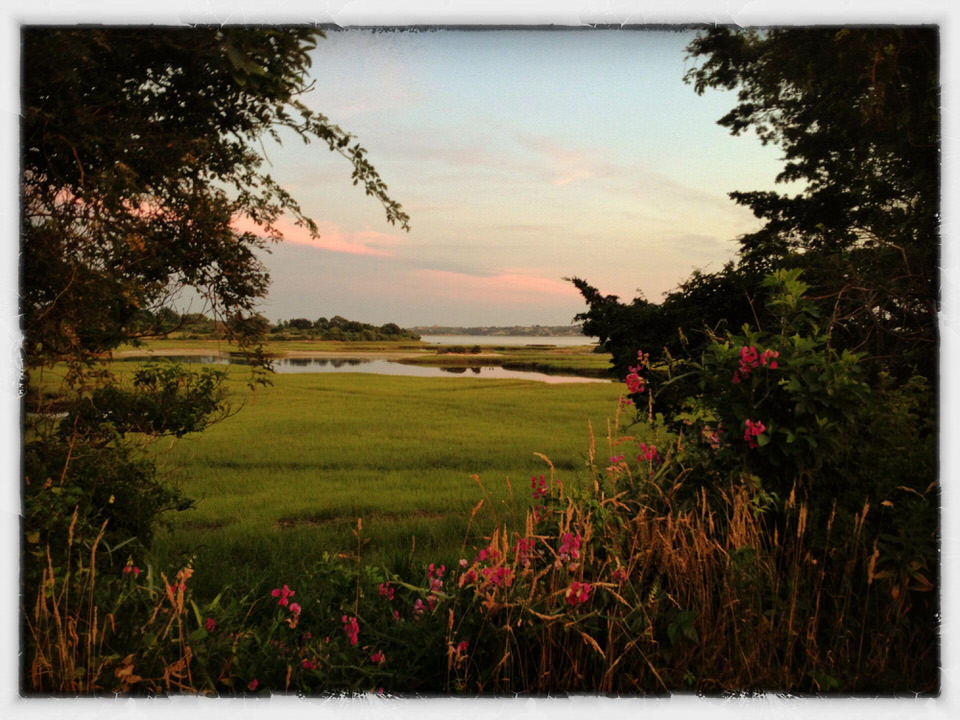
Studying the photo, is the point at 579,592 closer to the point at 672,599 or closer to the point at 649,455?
the point at 672,599

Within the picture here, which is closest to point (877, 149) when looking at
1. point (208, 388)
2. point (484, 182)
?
point (484, 182)

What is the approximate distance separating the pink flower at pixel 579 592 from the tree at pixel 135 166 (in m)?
1.84

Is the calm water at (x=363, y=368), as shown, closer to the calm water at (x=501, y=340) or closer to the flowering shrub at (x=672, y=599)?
the calm water at (x=501, y=340)

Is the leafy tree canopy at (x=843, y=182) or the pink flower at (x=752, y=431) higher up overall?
the leafy tree canopy at (x=843, y=182)

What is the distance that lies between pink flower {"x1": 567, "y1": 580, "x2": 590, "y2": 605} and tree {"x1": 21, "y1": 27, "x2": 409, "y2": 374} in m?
1.84

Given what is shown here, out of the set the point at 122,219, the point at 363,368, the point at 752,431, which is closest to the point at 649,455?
the point at 752,431

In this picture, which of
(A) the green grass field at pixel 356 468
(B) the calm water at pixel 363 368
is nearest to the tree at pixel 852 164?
(A) the green grass field at pixel 356 468

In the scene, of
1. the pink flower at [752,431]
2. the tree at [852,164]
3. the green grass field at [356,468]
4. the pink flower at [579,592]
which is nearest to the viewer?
the pink flower at [579,592]

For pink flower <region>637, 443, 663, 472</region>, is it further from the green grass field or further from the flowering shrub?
the green grass field

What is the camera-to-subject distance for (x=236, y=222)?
9.00ft

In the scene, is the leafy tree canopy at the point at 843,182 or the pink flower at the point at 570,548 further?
the leafy tree canopy at the point at 843,182

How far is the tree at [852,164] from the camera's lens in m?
2.72

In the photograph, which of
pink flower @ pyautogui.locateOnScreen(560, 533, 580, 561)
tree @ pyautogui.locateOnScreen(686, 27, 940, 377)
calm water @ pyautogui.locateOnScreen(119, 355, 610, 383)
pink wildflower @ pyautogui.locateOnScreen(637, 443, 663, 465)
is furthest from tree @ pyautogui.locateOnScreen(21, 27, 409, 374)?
tree @ pyautogui.locateOnScreen(686, 27, 940, 377)

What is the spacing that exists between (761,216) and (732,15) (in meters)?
1.44
